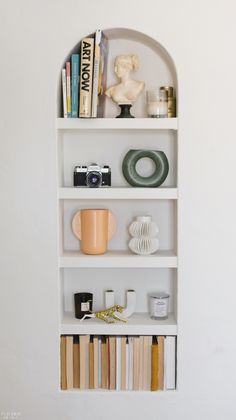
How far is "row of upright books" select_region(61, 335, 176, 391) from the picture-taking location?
264 cm

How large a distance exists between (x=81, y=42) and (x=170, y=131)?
52 cm

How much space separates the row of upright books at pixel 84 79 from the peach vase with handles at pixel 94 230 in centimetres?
40

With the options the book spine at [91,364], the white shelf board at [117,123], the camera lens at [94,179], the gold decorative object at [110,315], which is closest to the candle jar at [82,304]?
the gold decorative object at [110,315]

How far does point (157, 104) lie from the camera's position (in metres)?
2.59

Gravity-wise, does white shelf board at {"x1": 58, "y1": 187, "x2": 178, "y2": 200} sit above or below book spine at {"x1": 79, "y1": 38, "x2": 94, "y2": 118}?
below

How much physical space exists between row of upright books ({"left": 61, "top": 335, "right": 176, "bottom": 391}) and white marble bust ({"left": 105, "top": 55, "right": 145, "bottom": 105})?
0.96m

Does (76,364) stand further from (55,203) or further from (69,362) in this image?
(55,203)

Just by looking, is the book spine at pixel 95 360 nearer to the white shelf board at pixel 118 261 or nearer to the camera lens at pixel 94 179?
the white shelf board at pixel 118 261

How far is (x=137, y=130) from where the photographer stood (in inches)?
106

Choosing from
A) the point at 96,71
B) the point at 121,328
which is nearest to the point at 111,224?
the point at 121,328

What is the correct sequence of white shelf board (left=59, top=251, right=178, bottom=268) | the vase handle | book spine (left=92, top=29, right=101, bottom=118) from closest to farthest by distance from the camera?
book spine (left=92, top=29, right=101, bottom=118) < white shelf board (left=59, top=251, right=178, bottom=268) < the vase handle

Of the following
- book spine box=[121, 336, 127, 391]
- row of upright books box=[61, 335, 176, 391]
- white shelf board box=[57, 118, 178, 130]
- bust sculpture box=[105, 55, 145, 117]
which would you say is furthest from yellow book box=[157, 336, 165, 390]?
bust sculpture box=[105, 55, 145, 117]

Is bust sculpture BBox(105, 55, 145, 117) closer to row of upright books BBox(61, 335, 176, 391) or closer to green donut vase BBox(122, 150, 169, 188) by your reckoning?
green donut vase BBox(122, 150, 169, 188)

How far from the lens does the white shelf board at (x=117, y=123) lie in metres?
2.55
